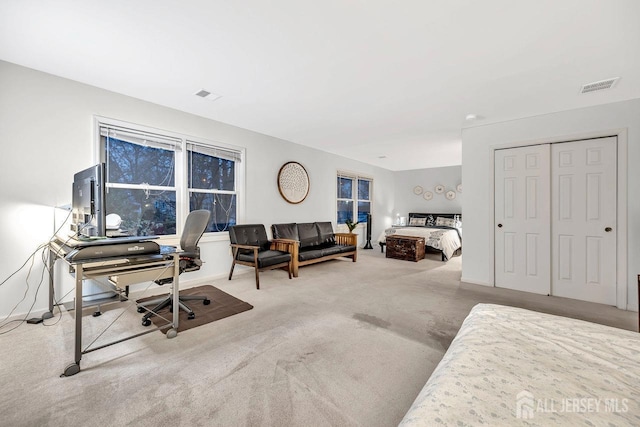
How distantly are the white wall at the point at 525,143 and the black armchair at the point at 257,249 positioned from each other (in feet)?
9.28

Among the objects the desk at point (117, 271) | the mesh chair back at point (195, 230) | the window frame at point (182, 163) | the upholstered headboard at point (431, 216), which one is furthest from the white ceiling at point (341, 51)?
the upholstered headboard at point (431, 216)

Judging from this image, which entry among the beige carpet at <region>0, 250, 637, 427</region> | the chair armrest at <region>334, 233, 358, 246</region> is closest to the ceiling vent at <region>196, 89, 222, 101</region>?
the beige carpet at <region>0, 250, 637, 427</region>

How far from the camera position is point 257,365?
185cm

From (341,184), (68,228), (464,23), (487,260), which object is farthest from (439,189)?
(68,228)

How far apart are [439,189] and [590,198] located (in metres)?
4.98

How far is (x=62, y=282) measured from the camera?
9.14 ft

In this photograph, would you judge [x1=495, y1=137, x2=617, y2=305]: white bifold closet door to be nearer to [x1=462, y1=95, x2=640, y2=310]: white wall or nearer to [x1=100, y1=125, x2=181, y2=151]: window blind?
[x1=462, y1=95, x2=640, y2=310]: white wall

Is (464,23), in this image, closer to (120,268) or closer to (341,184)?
(120,268)

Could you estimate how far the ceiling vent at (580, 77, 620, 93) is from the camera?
260cm

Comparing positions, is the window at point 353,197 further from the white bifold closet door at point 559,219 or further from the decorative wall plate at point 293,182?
the white bifold closet door at point 559,219

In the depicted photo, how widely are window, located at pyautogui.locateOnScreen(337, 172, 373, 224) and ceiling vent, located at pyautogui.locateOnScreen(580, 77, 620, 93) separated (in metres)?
4.50

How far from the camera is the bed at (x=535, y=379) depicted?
2.46 feet

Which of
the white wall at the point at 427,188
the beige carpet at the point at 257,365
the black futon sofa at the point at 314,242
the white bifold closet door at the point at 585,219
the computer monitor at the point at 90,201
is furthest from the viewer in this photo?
the white wall at the point at 427,188

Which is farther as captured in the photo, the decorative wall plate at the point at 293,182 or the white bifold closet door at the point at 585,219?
the decorative wall plate at the point at 293,182
